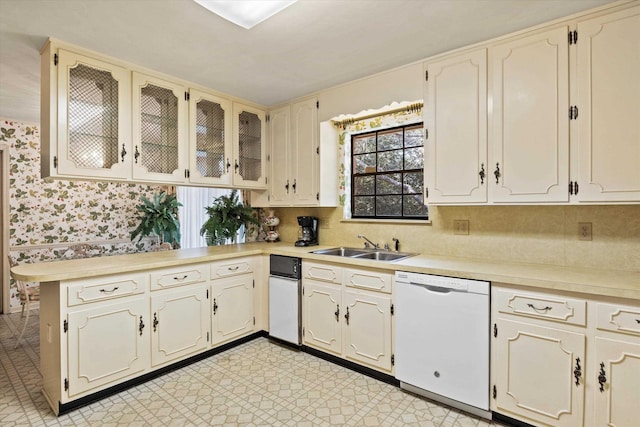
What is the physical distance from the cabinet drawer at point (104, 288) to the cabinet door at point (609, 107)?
3.00 meters

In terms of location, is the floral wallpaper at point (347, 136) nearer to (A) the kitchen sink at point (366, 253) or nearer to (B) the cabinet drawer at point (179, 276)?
(A) the kitchen sink at point (366, 253)

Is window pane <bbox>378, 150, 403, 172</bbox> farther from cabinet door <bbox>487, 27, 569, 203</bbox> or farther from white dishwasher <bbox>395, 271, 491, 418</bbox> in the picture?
white dishwasher <bbox>395, 271, 491, 418</bbox>

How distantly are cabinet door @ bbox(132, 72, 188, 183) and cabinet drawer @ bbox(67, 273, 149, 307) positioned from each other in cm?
84

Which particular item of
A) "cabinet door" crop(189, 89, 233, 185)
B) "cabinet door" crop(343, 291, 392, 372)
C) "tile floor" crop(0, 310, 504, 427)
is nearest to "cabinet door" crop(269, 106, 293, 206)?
"cabinet door" crop(189, 89, 233, 185)

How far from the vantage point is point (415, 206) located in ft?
9.92

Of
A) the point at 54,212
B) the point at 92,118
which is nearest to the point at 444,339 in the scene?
the point at 92,118

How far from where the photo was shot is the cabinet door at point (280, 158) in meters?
3.57

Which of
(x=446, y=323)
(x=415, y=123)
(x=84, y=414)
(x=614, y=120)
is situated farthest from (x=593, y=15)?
(x=84, y=414)

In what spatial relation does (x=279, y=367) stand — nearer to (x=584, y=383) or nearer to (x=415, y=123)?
(x=584, y=383)

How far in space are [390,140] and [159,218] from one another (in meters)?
3.83

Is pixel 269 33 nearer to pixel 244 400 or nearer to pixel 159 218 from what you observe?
pixel 244 400

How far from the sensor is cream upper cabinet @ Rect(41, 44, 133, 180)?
225 cm

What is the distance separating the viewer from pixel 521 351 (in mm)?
1890

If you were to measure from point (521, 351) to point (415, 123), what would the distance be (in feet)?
6.50
